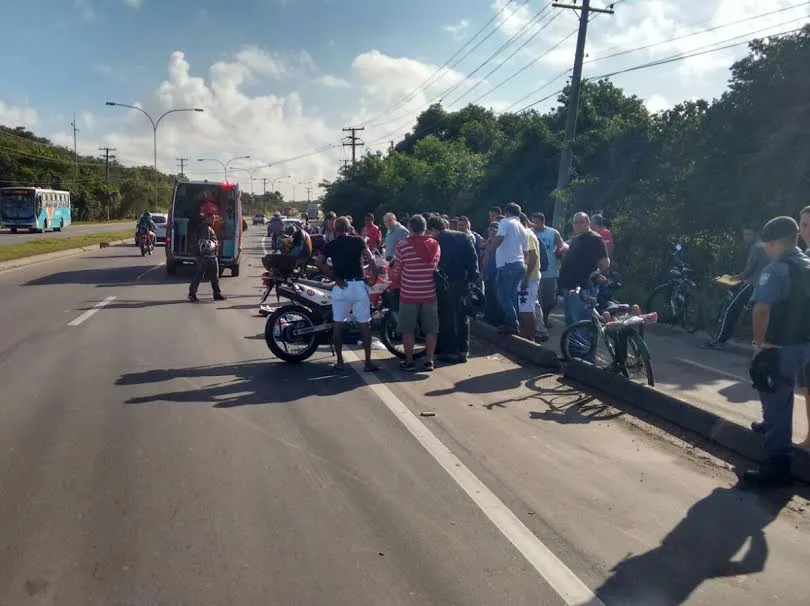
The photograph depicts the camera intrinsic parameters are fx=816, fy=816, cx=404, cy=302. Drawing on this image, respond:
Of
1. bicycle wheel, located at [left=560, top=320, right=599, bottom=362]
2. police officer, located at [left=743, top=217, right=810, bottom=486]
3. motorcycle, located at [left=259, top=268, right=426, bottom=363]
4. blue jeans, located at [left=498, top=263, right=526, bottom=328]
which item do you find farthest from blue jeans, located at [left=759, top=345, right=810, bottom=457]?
blue jeans, located at [left=498, top=263, right=526, bottom=328]

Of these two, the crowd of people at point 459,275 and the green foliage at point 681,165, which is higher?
the green foliage at point 681,165

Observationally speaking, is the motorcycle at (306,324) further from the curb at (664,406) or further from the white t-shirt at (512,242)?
the white t-shirt at (512,242)

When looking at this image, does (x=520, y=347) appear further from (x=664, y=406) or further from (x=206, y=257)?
(x=206, y=257)

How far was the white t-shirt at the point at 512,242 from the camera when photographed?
35.9 feet

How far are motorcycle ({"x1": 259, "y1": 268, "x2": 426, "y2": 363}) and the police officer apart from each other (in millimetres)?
5121

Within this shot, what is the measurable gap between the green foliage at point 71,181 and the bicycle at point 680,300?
234 ft

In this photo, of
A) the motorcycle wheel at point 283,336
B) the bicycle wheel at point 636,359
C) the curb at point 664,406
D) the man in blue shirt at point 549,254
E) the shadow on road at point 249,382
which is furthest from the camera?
the man in blue shirt at point 549,254

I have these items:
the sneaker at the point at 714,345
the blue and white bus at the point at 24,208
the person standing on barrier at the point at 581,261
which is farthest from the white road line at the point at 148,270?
the blue and white bus at the point at 24,208

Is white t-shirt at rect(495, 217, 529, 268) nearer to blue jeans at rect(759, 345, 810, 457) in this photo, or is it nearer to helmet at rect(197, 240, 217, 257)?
blue jeans at rect(759, 345, 810, 457)

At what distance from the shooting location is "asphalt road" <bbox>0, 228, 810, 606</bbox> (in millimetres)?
4090

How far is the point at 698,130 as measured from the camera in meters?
17.7

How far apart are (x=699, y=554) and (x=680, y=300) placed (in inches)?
387

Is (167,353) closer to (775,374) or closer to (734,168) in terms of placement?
(775,374)

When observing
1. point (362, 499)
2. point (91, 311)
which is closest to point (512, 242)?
point (362, 499)
